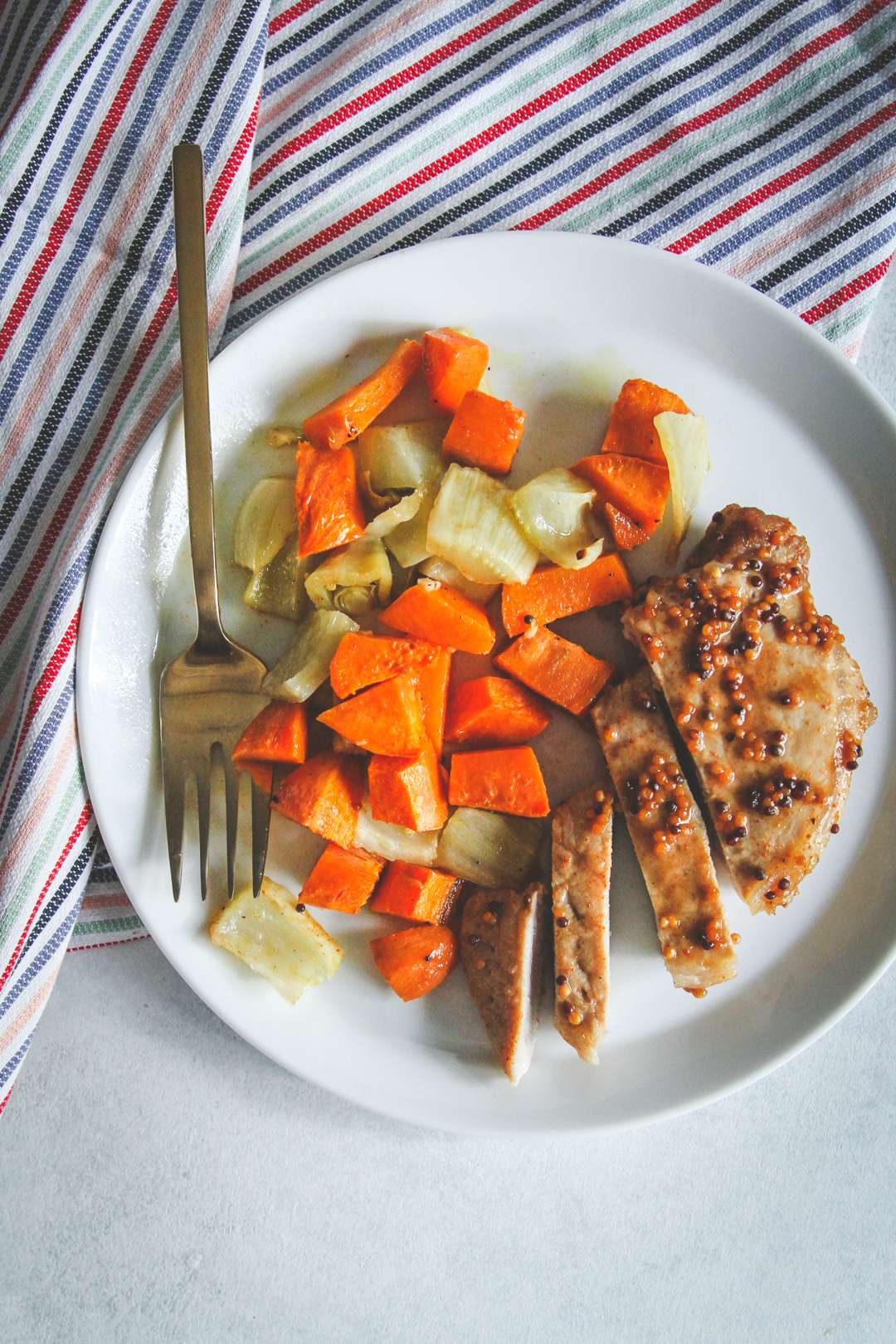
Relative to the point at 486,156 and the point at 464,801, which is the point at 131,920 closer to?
the point at 464,801

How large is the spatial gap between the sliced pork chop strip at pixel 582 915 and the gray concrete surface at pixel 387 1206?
0.67 metres

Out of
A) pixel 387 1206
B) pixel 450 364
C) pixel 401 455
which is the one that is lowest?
pixel 387 1206

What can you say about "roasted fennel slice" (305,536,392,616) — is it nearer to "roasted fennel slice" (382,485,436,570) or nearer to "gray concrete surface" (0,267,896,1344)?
"roasted fennel slice" (382,485,436,570)

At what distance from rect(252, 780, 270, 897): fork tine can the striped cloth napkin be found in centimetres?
49

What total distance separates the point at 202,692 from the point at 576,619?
1026 mm

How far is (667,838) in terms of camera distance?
7.82 ft

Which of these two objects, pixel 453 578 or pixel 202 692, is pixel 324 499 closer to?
pixel 453 578

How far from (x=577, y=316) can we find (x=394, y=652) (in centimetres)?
106

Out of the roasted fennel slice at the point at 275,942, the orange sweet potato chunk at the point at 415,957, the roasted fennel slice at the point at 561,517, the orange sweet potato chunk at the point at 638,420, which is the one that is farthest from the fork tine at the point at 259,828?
the orange sweet potato chunk at the point at 638,420

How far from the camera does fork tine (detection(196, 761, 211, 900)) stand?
2439 millimetres

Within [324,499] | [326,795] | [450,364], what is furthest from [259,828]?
[450,364]

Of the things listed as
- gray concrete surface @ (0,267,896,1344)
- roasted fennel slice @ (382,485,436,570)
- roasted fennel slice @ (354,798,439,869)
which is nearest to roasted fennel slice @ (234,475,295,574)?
roasted fennel slice @ (382,485,436,570)

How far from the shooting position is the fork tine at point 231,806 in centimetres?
244

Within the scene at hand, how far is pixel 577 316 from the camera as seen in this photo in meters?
2.57
